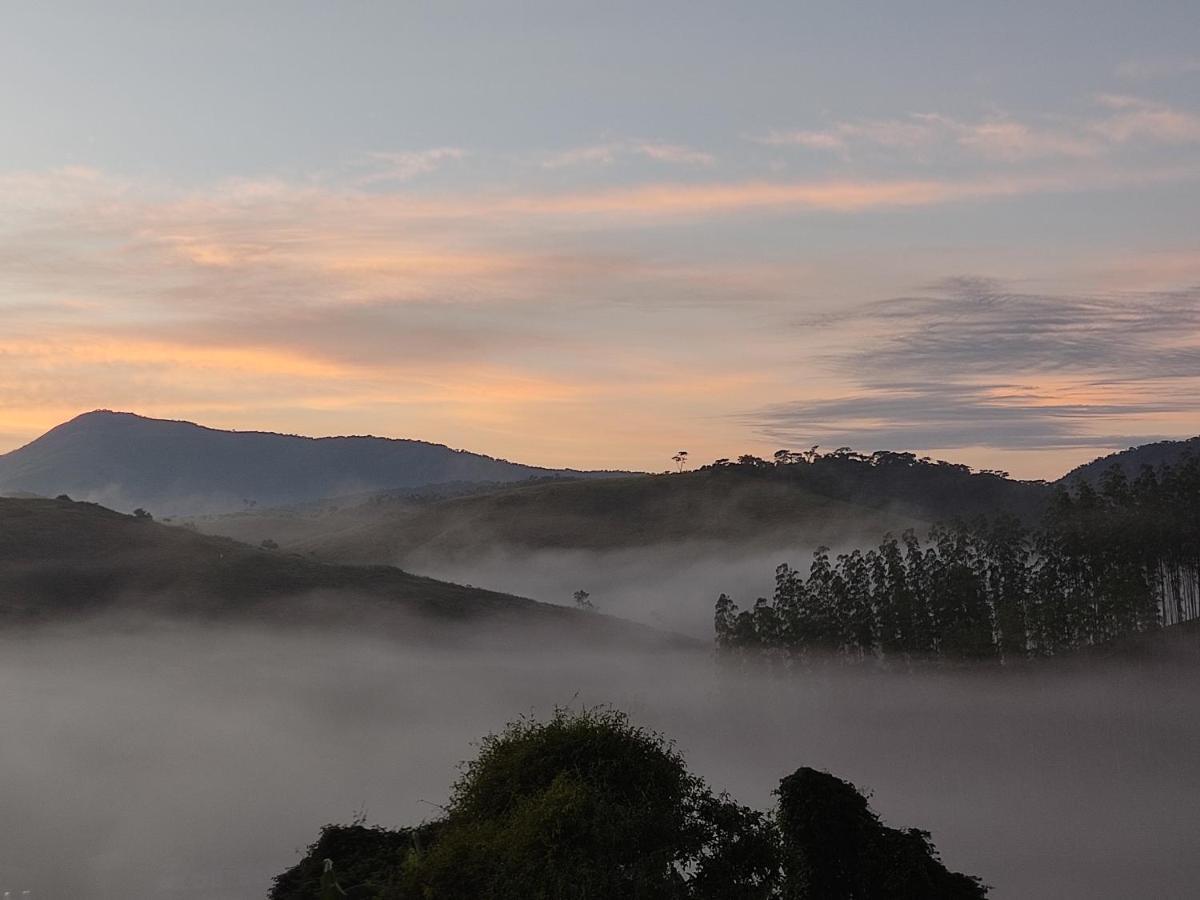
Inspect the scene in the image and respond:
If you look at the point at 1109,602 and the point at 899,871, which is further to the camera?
the point at 1109,602

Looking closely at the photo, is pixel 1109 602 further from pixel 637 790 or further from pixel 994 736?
pixel 637 790

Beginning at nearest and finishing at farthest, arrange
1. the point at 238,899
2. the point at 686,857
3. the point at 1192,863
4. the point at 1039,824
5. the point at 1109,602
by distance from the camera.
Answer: the point at 686,857 → the point at 238,899 → the point at 1192,863 → the point at 1039,824 → the point at 1109,602

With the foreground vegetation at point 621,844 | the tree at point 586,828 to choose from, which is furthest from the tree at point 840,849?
the tree at point 586,828

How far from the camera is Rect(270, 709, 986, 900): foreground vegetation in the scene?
48.8m

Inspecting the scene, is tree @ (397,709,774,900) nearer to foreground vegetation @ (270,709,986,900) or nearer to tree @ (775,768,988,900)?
foreground vegetation @ (270,709,986,900)

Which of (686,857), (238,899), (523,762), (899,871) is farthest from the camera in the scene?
(238,899)

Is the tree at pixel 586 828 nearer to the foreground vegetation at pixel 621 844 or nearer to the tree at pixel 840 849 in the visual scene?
the foreground vegetation at pixel 621 844

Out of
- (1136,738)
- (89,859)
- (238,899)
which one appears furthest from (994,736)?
(89,859)

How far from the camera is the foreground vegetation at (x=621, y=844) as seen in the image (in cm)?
4881

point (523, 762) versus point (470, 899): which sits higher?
point (523, 762)

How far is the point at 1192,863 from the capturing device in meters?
158

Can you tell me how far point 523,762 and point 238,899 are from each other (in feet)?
345

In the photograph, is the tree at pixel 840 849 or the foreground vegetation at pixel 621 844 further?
the foreground vegetation at pixel 621 844

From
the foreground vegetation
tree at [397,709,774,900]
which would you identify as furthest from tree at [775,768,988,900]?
tree at [397,709,774,900]
